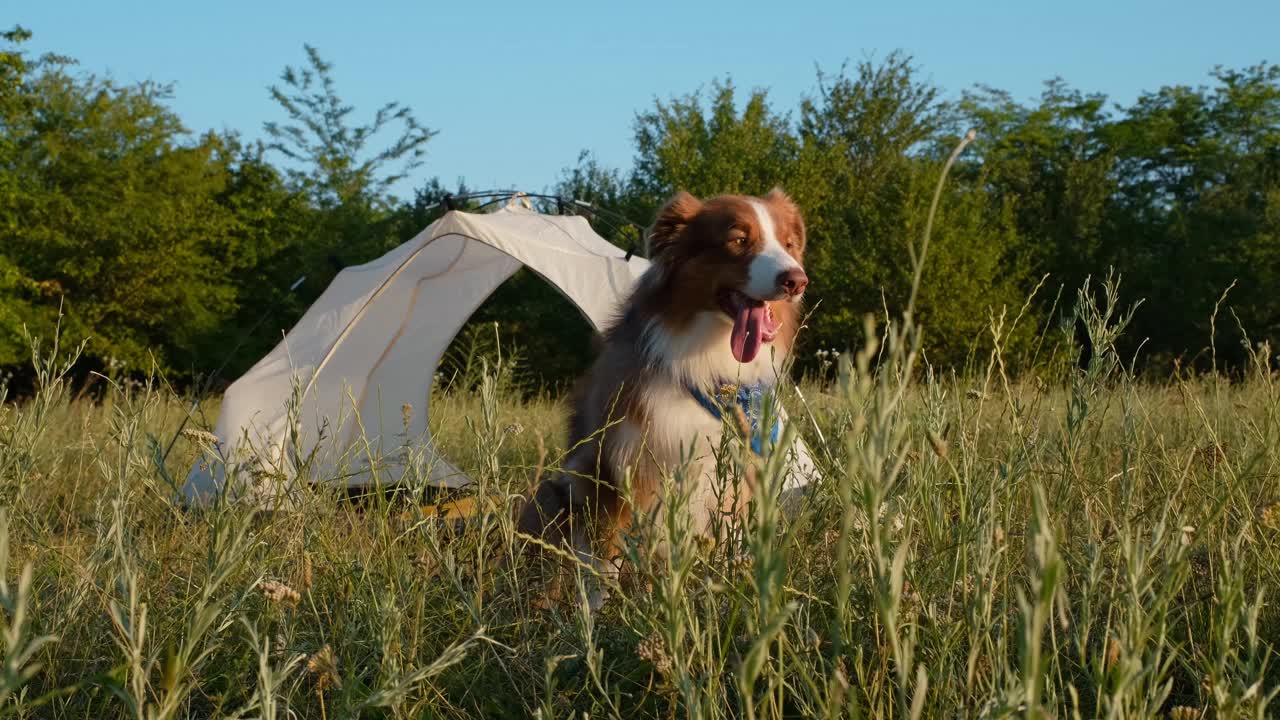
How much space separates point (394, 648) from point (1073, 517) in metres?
2.08

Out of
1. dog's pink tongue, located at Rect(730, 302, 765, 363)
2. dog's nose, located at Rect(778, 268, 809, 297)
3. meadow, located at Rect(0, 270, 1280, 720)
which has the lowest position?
meadow, located at Rect(0, 270, 1280, 720)

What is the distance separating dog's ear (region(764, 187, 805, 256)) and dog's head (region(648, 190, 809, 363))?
2 cm

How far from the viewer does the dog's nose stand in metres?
3.51

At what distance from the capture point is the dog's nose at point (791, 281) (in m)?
Result: 3.51

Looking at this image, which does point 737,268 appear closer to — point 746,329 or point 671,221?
point 746,329

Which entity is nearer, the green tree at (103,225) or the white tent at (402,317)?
the white tent at (402,317)

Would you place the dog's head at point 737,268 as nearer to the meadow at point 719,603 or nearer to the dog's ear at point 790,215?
the dog's ear at point 790,215

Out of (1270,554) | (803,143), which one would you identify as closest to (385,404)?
(1270,554)

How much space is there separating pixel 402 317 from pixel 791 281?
4.04m

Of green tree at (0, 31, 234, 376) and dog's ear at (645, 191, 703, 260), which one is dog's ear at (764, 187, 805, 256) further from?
green tree at (0, 31, 234, 376)

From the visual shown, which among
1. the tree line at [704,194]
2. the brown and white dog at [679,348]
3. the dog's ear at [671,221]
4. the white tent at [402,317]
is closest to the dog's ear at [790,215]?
the brown and white dog at [679,348]

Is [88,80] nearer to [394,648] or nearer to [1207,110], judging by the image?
[394,648]

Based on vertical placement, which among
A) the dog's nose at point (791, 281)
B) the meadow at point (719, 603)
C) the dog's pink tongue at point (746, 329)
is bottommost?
the meadow at point (719, 603)

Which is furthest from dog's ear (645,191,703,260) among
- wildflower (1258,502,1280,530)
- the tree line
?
the tree line
